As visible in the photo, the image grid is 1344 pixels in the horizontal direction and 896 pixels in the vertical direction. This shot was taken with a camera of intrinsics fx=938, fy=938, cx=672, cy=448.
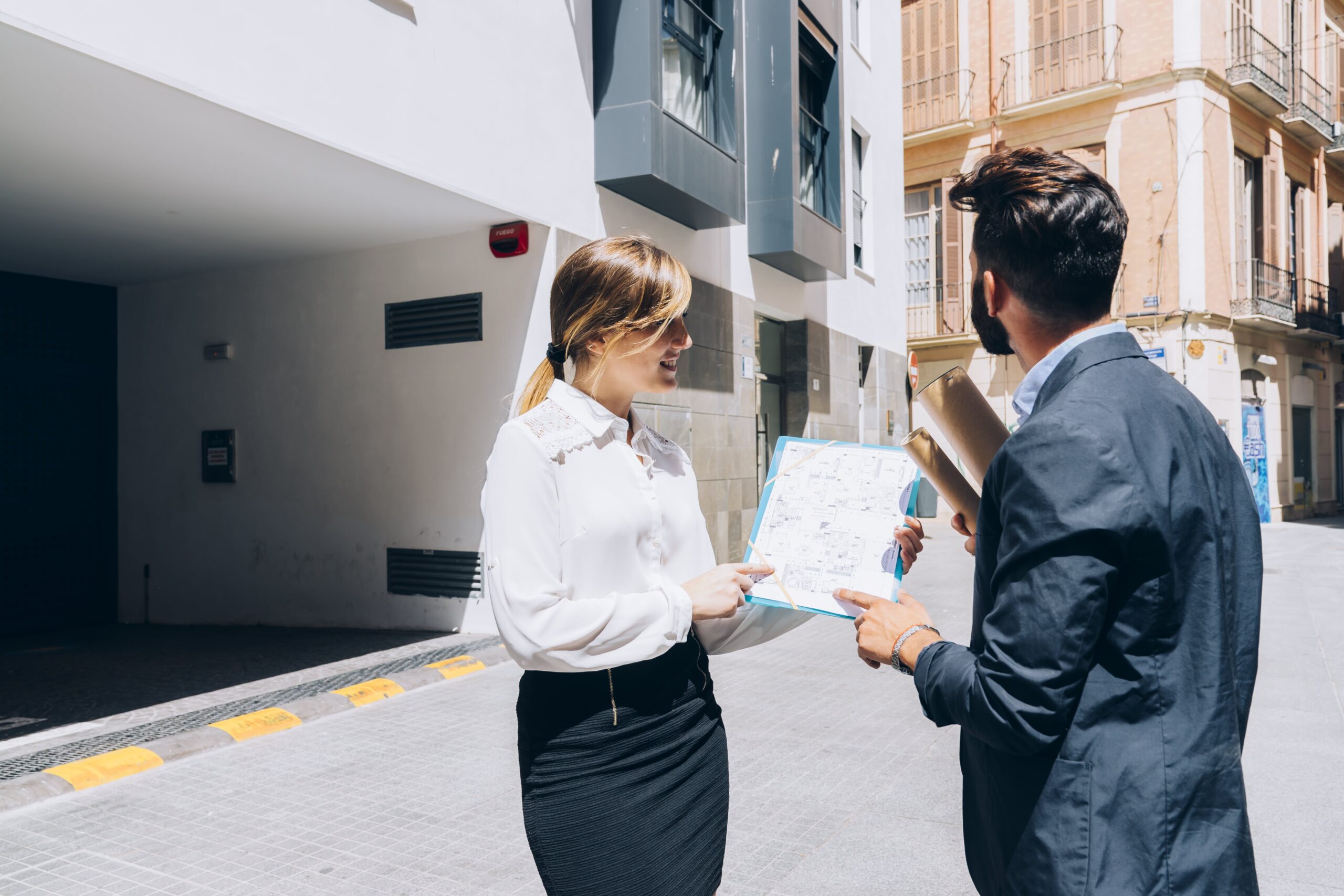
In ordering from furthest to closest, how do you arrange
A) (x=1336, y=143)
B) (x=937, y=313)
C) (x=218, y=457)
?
1. (x=1336, y=143)
2. (x=937, y=313)
3. (x=218, y=457)

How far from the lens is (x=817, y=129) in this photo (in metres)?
13.8

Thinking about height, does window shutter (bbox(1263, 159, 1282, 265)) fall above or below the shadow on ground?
above

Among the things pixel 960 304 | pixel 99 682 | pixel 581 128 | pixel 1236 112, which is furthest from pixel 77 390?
pixel 1236 112

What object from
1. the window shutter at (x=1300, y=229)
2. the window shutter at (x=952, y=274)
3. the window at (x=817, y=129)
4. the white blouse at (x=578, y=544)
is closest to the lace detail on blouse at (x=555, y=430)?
the white blouse at (x=578, y=544)

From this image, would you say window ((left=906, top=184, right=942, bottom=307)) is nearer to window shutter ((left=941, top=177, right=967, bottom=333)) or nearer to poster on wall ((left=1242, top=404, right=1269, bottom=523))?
window shutter ((left=941, top=177, right=967, bottom=333))

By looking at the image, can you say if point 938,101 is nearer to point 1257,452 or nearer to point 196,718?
point 1257,452

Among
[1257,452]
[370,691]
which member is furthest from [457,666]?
[1257,452]

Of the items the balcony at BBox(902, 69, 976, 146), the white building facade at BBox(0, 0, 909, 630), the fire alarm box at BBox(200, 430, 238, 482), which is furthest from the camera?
the balcony at BBox(902, 69, 976, 146)

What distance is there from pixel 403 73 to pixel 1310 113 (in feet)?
80.8

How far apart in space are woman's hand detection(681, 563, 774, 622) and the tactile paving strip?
4.52m

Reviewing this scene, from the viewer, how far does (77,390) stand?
10031 millimetres

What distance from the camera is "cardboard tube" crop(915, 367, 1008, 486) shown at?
6.27ft

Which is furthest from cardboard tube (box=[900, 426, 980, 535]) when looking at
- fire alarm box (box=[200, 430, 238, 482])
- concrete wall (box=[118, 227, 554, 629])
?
fire alarm box (box=[200, 430, 238, 482])

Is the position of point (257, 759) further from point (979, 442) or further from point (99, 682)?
point (979, 442)
